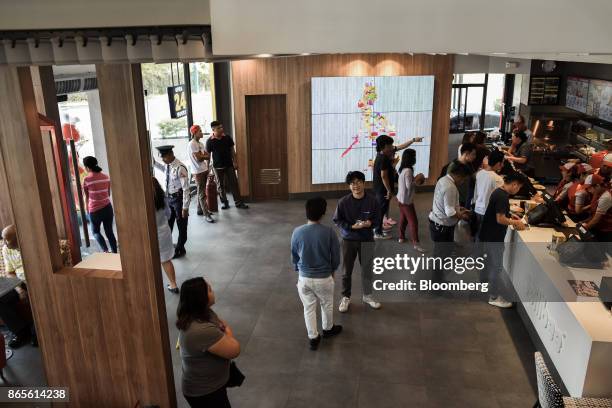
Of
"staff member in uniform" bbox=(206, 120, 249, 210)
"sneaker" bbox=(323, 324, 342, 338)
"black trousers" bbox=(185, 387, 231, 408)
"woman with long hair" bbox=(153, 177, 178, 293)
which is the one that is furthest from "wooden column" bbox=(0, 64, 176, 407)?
"staff member in uniform" bbox=(206, 120, 249, 210)

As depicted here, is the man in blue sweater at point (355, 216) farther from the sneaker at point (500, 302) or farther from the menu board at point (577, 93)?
the menu board at point (577, 93)

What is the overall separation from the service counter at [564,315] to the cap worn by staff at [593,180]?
1.31m

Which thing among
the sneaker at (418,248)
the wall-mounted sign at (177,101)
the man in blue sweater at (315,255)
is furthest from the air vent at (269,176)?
the man in blue sweater at (315,255)

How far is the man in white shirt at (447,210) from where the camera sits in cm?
595

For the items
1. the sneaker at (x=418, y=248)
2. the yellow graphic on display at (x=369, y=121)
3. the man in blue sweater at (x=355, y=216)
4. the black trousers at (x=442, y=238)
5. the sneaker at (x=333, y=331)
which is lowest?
the sneaker at (x=333, y=331)

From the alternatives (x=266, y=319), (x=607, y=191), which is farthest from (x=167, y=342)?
(x=607, y=191)

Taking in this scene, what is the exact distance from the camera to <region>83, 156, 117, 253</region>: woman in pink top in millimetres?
7098

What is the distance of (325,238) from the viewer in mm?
4785

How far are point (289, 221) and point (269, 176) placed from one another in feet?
5.40

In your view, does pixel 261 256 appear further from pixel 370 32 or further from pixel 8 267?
pixel 370 32

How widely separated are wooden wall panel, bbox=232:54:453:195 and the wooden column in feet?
21.2

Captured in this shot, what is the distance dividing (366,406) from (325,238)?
154 cm

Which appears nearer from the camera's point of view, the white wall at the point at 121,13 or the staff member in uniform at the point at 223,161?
the white wall at the point at 121,13

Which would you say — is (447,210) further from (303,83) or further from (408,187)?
(303,83)
